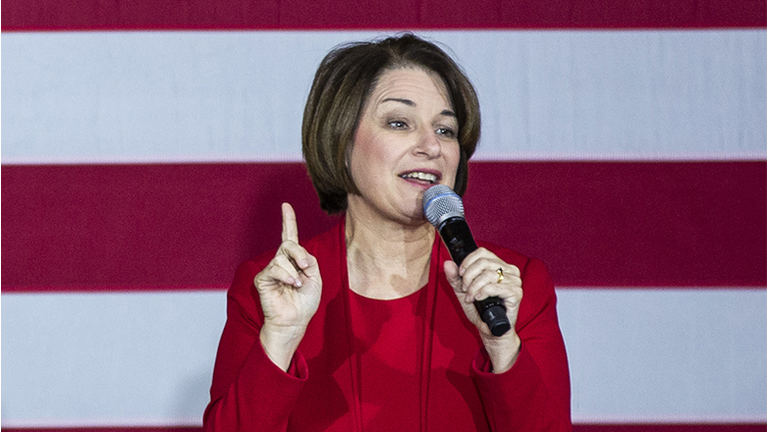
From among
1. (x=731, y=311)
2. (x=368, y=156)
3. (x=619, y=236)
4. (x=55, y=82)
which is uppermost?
(x=55, y=82)

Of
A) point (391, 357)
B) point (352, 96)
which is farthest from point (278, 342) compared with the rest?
point (352, 96)

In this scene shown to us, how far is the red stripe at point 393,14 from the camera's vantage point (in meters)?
1.70

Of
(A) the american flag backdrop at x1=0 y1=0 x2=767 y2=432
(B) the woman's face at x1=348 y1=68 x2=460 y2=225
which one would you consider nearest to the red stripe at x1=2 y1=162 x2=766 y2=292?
(A) the american flag backdrop at x1=0 y1=0 x2=767 y2=432

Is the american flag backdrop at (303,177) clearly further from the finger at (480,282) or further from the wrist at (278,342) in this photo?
the finger at (480,282)

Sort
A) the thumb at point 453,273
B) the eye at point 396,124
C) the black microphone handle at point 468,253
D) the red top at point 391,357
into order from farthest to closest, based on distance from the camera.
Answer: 1. the eye at point 396,124
2. the red top at point 391,357
3. the thumb at point 453,273
4. the black microphone handle at point 468,253

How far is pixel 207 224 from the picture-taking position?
1.71 m

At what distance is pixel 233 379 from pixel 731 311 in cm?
111

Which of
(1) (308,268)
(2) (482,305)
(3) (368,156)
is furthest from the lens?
(3) (368,156)

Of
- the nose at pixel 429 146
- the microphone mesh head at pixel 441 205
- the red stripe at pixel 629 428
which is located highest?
the nose at pixel 429 146

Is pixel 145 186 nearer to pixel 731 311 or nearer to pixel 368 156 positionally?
pixel 368 156

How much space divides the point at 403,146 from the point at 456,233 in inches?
11.8

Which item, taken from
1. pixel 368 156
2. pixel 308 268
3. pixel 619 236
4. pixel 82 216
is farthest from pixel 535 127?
pixel 82 216

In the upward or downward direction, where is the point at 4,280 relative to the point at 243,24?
downward

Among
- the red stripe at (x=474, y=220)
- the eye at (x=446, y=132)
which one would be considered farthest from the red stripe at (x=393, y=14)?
the eye at (x=446, y=132)
